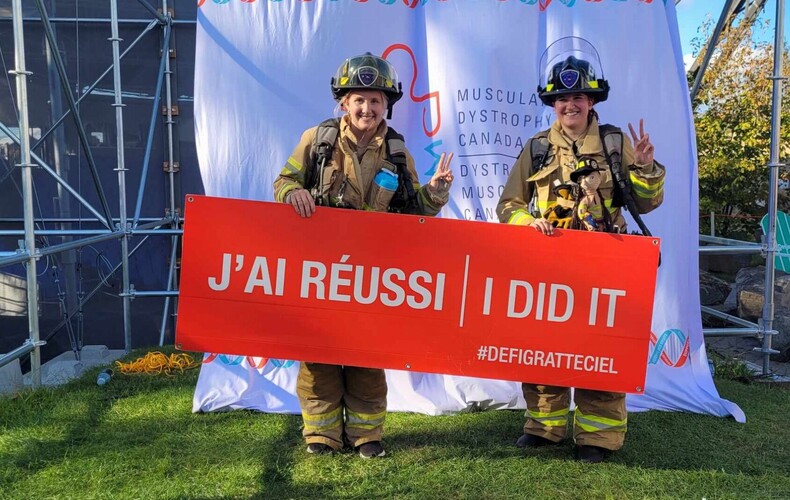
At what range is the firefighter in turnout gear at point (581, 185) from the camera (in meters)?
3.07

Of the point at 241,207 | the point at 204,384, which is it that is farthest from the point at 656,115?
the point at 204,384

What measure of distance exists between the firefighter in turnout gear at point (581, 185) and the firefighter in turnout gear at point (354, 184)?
470 mm

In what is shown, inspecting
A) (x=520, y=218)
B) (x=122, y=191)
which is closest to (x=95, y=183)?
(x=122, y=191)

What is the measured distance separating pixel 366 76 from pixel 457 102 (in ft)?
4.30

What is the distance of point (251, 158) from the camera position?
418cm

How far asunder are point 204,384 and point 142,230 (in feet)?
6.94

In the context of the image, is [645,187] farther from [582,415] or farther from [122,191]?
[122,191]

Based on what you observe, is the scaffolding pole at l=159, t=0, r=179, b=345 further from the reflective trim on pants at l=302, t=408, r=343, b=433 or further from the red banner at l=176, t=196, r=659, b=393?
the red banner at l=176, t=196, r=659, b=393

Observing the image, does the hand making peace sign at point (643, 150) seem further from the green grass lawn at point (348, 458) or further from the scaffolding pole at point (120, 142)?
the scaffolding pole at point (120, 142)

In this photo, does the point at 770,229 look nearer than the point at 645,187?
No

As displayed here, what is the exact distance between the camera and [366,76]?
3.04m

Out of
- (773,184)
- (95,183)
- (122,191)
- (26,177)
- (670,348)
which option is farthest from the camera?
(122,191)

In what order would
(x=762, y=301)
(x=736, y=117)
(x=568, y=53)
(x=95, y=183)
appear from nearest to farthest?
(x=568, y=53)
(x=95, y=183)
(x=762, y=301)
(x=736, y=117)

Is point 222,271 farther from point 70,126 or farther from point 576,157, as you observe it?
point 70,126
